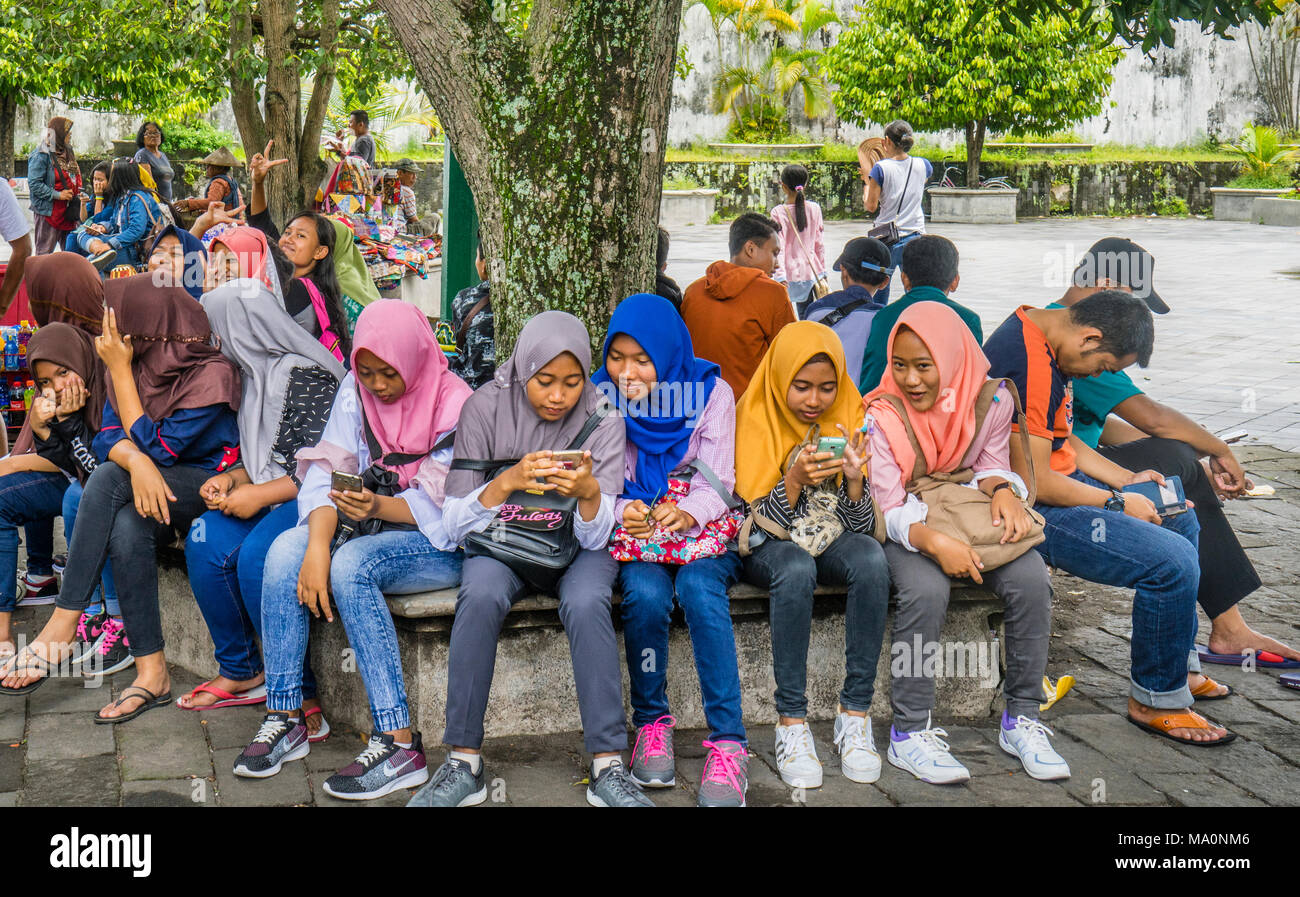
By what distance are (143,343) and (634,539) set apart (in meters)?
1.82

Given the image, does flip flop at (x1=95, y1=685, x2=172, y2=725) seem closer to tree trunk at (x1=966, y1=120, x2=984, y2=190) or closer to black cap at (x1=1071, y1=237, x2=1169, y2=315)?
black cap at (x1=1071, y1=237, x2=1169, y2=315)

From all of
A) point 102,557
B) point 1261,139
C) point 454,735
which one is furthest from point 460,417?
point 1261,139

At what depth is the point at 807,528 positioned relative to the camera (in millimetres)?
3727

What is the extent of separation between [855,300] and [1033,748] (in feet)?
7.61

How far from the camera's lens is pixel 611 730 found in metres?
3.44

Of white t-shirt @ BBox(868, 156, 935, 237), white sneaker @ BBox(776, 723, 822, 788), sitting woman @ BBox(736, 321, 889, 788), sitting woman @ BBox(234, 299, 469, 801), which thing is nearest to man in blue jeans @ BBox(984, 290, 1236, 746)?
sitting woman @ BBox(736, 321, 889, 788)

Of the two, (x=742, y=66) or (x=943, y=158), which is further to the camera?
(x=742, y=66)

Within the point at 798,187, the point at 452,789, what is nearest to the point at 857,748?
the point at 452,789

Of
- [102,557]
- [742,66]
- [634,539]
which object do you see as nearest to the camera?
[634,539]

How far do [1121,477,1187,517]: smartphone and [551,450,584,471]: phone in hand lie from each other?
6.55ft

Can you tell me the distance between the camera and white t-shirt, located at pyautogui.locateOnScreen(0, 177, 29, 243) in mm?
6047

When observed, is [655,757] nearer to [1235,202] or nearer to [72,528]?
[72,528]

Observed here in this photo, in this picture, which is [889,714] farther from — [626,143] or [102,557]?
[102,557]

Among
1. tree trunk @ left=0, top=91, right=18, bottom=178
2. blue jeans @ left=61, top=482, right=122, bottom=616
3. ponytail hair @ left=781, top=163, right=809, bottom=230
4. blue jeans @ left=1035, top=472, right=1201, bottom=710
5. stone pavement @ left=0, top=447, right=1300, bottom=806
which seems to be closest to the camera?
stone pavement @ left=0, top=447, right=1300, bottom=806
